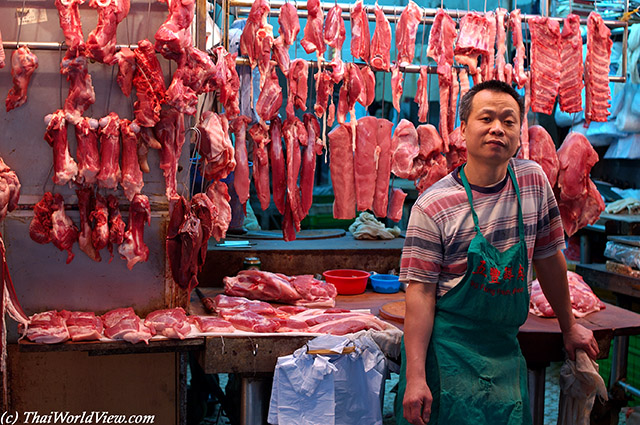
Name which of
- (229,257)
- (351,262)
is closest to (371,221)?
(351,262)

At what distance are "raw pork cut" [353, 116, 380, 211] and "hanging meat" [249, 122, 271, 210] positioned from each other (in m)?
0.68

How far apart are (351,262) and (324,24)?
1.99 m

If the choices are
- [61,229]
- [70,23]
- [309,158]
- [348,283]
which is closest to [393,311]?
[348,283]

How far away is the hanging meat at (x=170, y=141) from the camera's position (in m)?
4.04

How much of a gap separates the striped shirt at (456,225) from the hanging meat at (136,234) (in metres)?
1.84

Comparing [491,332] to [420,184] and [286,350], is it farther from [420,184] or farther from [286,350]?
[420,184]

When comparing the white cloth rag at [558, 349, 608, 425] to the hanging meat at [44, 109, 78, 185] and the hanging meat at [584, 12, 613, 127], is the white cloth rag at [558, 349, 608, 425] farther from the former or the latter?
the hanging meat at [44, 109, 78, 185]

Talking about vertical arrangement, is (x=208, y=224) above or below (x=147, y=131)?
below

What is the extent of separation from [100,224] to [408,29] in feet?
8.27

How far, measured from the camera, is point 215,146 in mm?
4156

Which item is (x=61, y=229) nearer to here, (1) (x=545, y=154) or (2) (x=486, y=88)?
(2) (x=486, y=88)

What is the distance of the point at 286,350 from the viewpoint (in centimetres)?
375

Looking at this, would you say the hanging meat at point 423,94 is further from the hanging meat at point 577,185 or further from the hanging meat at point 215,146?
the hanging meat at point 215,146

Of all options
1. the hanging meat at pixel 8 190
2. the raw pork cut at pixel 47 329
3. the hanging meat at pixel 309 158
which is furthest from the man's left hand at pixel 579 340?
the hanging meat at pixel 8 190
